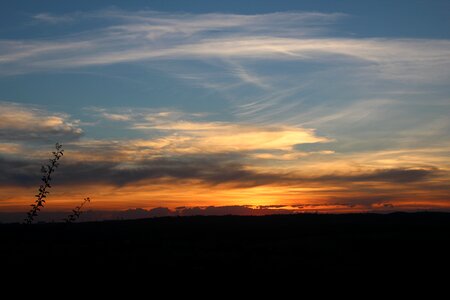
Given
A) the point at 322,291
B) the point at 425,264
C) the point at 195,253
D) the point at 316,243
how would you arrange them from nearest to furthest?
the point at 322,291 → the point at 425,264 → the point at 195,253 → the point at 316,243

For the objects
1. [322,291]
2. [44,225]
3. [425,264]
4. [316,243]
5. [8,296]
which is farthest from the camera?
[44,225]

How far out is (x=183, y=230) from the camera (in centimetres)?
6000

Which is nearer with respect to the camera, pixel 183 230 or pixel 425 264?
pixel 425 264

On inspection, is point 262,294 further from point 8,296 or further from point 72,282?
point 8,296

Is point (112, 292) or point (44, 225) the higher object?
point (44, 225)

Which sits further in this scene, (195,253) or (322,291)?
(195,253)

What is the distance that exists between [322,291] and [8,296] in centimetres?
1636

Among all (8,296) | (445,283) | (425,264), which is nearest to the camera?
(8,296)

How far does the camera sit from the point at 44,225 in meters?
67.1

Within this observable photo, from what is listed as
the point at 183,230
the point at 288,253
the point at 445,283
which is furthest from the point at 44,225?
the point at 445,283

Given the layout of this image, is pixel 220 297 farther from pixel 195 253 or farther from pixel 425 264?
pixel 425 264

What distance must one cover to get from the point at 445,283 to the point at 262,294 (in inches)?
452

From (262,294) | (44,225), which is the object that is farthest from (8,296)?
(44,225)

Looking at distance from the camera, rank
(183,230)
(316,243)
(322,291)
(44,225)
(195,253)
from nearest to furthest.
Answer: (322,291), (195,253), (316,243), (183,230), (44,225)
